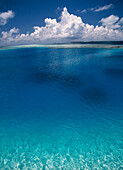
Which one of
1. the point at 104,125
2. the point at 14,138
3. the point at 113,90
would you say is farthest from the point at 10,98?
the point at 113,90

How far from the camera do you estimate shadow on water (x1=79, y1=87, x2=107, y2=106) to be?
18331mm

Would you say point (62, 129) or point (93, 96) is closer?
point (62, 129)

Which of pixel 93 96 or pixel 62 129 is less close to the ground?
pixel 93 96

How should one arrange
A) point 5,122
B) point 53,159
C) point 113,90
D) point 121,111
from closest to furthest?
point 53,159, point 5,122, point 121,111, point 113,90

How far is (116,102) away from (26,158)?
1649 centimetres

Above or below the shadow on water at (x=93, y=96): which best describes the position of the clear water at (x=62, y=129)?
below

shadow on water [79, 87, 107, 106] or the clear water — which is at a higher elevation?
shadow on water [79, 87, 107, 106]

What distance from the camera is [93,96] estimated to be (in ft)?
66.4

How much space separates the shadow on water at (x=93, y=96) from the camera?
1833 cm

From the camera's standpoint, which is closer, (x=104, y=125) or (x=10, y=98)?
(x=104, y=125)

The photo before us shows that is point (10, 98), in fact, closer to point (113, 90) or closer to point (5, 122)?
point (5, 122)

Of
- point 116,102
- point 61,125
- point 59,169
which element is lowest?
point 59,169

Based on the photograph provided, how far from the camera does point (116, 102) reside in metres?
18.1

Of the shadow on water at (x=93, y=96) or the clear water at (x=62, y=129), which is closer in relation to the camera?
the clear water at (x=62, y=129)
